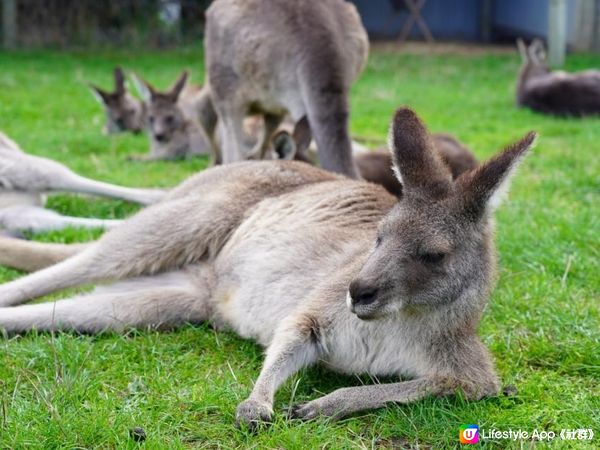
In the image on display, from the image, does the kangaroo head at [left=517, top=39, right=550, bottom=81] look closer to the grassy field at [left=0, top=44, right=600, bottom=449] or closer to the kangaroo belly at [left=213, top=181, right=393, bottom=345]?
the grassy field at [left=0, top=44, right=600, bottom=449]

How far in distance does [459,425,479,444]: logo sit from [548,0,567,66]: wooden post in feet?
33.4

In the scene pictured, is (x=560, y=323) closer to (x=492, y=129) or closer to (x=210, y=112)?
(x=210, y=112)

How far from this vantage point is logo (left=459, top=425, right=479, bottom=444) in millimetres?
2717

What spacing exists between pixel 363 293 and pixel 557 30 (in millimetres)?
10636

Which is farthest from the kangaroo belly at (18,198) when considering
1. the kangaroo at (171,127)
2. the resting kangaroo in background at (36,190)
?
the kangaroo at (171,127)

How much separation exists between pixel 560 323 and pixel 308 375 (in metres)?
1.09

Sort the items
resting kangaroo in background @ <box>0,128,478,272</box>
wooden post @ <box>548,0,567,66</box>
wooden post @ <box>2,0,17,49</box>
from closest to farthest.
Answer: resting kangaroo in background @ <box>0,128,478,272</box> < wooden post @ <box>548,0,567,66</box> < wooden post @ <box>2,0,17,49</box>

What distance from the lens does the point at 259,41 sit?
5.79 meters

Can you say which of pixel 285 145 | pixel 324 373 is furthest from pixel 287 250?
pixel 285 145

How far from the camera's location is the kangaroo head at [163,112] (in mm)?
7973

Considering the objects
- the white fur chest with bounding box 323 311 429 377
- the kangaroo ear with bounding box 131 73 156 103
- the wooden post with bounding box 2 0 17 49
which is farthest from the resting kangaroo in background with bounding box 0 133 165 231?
the wooden post with bounding box 2 0 17 49

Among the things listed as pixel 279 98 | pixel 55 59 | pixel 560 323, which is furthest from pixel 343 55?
pixel 55 59

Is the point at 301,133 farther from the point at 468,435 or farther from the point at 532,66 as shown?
the point at 532,66

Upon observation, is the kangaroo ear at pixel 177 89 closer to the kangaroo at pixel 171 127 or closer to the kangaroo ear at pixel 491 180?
the kangaroo at pixel 171 127
